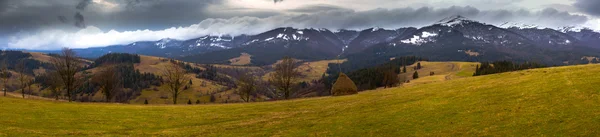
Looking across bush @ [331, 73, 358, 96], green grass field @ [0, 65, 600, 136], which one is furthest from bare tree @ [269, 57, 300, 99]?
green grass field @ [0, 65, 600, 136]

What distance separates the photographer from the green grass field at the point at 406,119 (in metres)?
26.9

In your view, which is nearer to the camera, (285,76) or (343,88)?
(343,88)

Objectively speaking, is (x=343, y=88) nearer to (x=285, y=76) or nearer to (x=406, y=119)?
(x=285, y=76)

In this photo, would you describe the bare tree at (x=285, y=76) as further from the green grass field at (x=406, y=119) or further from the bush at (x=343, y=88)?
the green grass field at (x=406, y=119)

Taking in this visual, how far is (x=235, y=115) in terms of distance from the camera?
48.2 meters

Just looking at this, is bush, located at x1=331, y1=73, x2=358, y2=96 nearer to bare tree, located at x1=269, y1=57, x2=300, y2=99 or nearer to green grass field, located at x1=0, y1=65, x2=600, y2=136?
bare tree, located at x1=269, y1=57, x2=300, y2=99

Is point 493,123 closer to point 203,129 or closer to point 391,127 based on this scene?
point 391,127

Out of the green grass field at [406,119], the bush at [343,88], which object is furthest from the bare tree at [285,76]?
the green grass field at [406,119]

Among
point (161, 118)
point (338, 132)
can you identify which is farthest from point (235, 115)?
point (338, 132)

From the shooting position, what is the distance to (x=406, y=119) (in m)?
33.6

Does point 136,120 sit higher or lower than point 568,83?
lower

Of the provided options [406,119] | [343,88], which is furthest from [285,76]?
[406,119]

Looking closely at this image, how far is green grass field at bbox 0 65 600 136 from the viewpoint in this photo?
88.2ft

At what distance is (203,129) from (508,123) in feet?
85.8
